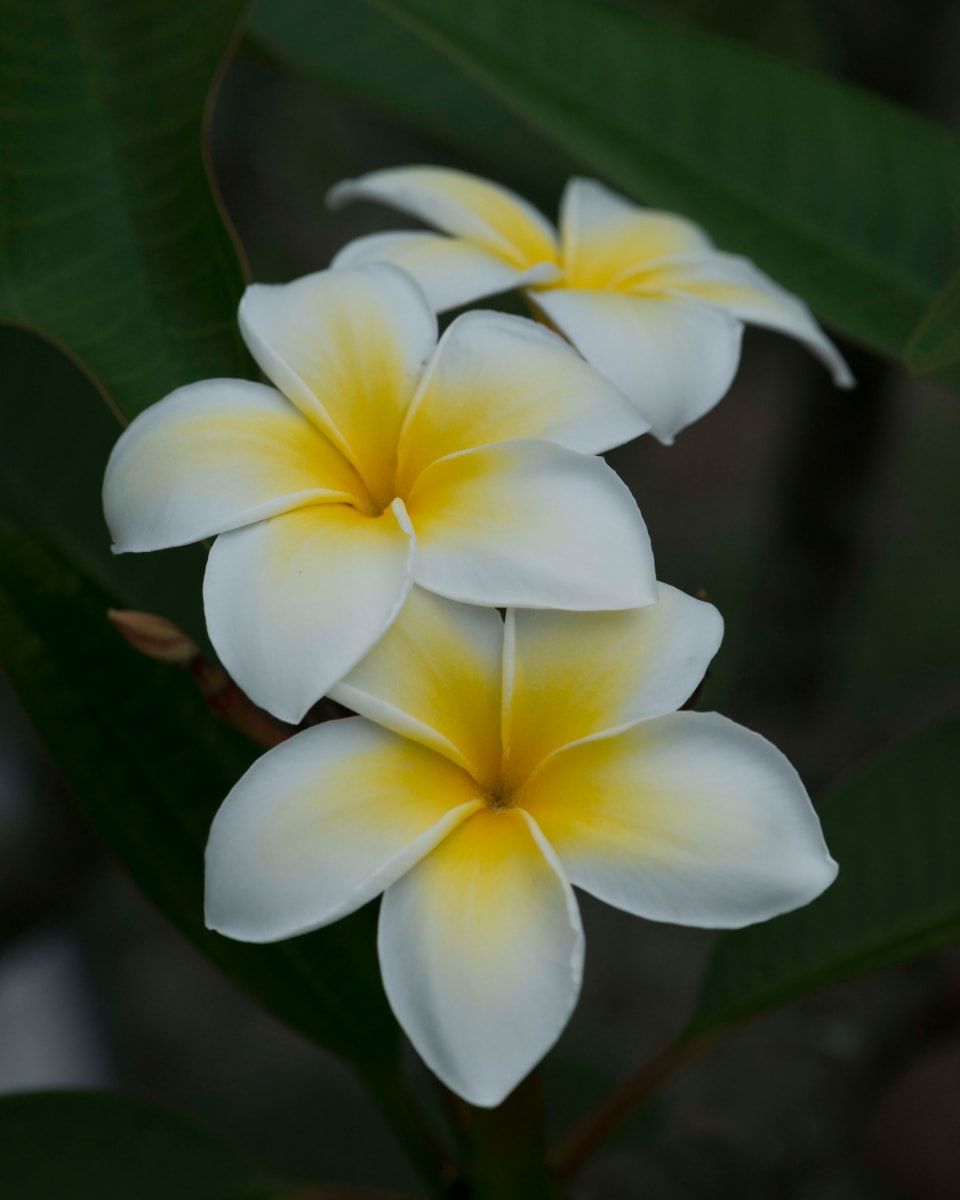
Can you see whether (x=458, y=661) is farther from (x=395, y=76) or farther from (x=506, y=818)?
(x=395, y=76)

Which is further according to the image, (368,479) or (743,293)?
(743,293)

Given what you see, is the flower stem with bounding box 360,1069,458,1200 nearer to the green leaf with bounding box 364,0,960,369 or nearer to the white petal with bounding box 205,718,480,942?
the white petal with bounding box 205,718,480,942

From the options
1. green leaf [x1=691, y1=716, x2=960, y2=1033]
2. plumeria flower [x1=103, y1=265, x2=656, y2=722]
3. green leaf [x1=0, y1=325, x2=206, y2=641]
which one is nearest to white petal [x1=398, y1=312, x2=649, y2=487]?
plumeria flower [x1=103, y1=265, x2=656, y2=722]

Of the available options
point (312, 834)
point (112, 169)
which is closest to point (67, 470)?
point (112, 169)

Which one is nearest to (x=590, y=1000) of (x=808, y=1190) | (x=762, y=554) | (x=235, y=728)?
(x=808, y=1190)

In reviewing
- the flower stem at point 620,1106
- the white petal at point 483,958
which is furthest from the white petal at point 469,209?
the flower stem at point 620,1106

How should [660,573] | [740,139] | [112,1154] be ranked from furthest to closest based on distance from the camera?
[660,573], [740,139], [112,1154]

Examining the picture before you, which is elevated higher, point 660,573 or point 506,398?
point 506,398
